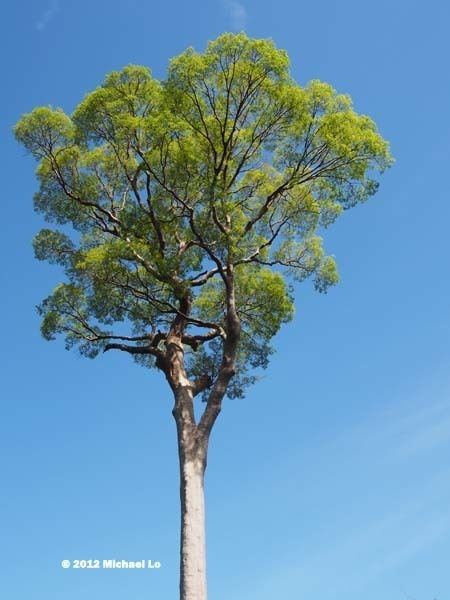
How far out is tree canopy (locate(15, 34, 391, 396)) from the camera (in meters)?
9.89

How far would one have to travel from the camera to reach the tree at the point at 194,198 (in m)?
9.77

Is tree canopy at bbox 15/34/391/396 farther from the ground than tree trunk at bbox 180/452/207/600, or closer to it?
farther from the ground

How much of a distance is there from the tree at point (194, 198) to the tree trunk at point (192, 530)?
0.26m

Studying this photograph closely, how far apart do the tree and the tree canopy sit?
2 cm

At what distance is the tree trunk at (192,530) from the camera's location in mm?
7480

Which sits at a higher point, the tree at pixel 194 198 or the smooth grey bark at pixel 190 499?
the tree at pixel 194 198

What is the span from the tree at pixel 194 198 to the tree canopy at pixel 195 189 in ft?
0.06

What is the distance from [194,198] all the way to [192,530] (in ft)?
15.8

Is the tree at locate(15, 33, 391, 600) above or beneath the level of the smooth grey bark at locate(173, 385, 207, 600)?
above

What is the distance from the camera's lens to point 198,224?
10594mm

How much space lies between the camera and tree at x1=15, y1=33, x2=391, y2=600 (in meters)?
9.77

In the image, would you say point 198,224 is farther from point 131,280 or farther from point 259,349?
point 259,349

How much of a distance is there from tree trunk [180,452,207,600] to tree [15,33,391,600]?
26 centimetres

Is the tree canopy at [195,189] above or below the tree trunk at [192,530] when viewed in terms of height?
above
